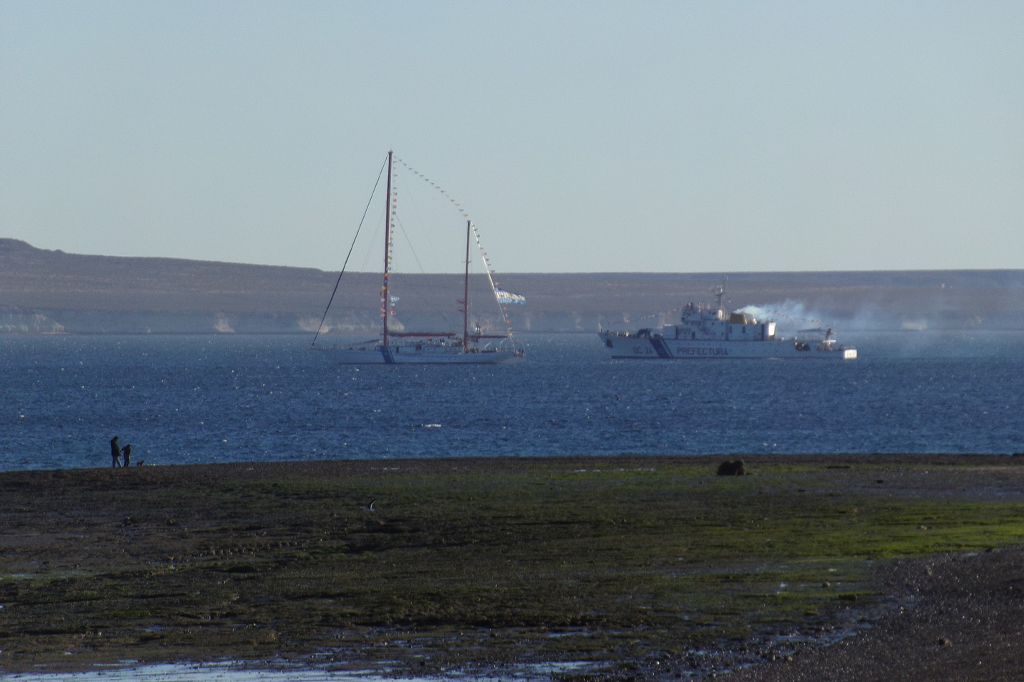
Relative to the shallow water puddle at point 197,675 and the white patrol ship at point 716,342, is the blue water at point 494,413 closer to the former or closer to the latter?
the white patrol ship at point 716,342

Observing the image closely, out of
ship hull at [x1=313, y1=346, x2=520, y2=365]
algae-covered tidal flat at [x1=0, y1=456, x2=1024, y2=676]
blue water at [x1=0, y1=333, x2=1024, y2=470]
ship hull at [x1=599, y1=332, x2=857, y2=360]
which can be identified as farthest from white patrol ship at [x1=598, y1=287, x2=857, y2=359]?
algae-covered tidal flat at [x1=0, y1=456, x2=1024, y2=676]

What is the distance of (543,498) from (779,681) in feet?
42.6

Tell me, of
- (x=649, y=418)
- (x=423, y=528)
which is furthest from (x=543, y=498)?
(x=649, y=418)

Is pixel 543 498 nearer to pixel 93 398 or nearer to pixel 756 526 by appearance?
pixel 756 526

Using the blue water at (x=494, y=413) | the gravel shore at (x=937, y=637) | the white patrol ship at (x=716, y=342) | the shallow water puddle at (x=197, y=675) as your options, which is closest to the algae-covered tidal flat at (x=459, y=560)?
the shallow water puddle at (x=197, y=675)

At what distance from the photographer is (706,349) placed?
482ft

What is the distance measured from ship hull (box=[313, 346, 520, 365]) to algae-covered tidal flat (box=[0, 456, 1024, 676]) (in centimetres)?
10920

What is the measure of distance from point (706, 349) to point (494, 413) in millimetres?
86771

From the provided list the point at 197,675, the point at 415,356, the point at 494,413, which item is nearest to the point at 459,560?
the point at 197,675

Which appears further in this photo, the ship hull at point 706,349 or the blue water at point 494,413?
the ship hull at point 706,349

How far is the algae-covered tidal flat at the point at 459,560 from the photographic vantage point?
1201 cm

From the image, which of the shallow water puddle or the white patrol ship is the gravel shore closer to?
the shallow water puddle

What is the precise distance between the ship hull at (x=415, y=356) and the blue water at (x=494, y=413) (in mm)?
18988

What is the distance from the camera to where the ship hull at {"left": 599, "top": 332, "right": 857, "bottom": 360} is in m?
147
